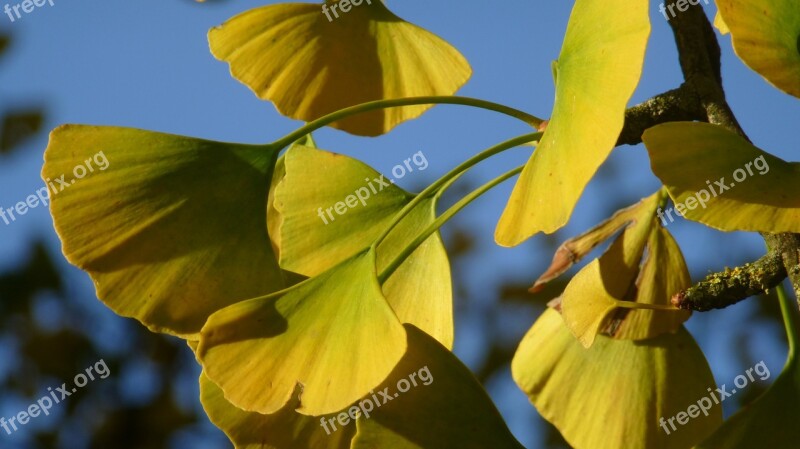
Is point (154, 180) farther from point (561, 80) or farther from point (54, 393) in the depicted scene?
point (54, 393)

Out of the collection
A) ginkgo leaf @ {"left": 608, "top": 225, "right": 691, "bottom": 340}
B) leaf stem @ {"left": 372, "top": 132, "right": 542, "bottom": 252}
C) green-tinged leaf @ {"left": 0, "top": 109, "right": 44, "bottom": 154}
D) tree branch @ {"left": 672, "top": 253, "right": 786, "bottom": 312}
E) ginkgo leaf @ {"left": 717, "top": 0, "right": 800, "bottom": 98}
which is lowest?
green-tinged leaf @ {"left": 0, "top": 109, "right": 44, "bottom": 154}

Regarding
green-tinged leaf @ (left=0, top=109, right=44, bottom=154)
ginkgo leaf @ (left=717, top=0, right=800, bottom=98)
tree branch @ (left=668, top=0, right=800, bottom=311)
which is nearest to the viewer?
ginkgo leaf @ (left=717, top=0, right=800, bottom=98)

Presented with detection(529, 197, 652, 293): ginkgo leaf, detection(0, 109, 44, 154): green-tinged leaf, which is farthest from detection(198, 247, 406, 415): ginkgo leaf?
detection(0, 109, 44, 154): green-tinged leaf

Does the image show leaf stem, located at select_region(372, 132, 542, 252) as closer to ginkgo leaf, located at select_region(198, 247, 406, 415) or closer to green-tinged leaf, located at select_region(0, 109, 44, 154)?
ginkgo leaf, located at select_region(198, 247, 406, 415)

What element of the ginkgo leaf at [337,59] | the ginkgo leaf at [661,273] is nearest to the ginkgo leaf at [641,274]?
the ginkgo leaf at [661,273]

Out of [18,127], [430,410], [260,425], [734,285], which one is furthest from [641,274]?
[18,127]

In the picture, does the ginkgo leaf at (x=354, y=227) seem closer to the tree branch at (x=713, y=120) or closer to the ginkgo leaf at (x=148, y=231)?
the ginkgo leaf at (x=148, y=231)
